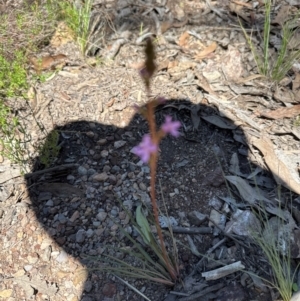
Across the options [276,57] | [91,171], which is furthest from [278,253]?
[276,57]

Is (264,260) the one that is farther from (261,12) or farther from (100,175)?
(261,12)

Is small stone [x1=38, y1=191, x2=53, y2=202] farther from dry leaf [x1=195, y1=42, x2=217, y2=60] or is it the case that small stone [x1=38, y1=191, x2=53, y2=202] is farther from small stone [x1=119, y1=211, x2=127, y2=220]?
dry leaf [x1=195, y1=42, x2=217, y2=60]

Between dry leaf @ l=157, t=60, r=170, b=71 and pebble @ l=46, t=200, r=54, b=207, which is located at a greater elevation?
dry leaf @ l=157, t=60, r=170, b=71

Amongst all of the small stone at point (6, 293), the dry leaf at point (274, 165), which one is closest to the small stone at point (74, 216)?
the small stone at point (6, 293)

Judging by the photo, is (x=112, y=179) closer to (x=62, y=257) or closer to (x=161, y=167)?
(x=161, y=167)

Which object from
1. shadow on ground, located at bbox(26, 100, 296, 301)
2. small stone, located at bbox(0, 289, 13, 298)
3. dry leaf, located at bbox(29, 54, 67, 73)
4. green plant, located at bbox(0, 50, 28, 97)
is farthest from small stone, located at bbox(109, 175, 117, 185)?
dry leaf, located at bbox(29, 54, 67, 73)

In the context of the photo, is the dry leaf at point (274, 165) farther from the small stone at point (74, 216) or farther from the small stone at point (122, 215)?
the small stone at point (74, 216)
